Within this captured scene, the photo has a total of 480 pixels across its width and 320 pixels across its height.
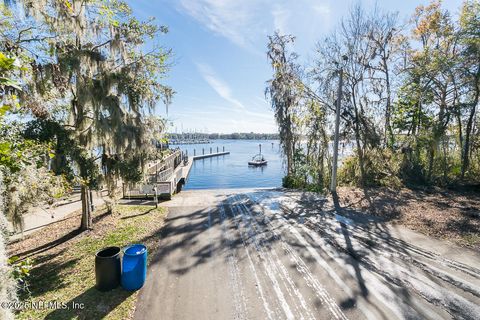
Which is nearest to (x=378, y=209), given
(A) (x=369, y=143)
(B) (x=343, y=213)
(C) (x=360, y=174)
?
(B) (x=343, y=213)

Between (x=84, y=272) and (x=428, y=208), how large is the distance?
35.2ft

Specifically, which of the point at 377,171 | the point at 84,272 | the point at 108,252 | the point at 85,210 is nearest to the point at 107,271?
the point at 108,252

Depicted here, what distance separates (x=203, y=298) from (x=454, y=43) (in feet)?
53.5

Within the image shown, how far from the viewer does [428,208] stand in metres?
8.52

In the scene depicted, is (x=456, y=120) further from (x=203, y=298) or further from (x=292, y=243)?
(x=203, y=298)

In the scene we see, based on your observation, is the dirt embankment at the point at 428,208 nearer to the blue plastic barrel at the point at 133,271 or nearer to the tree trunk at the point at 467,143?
the tree trunk at the point at 467,143

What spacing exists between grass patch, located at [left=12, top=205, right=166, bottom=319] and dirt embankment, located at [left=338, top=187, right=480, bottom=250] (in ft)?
24.8

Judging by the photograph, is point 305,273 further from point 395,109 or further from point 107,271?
point 395,109

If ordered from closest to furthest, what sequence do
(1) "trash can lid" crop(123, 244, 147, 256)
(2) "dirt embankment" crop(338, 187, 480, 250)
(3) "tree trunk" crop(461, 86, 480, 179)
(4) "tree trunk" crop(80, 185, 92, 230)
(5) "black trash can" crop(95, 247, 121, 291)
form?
(5) "black trash can" crop(95, 247, 121, 291) → (1) "trash can lid" crop(123, 244, 147, 256) → (2) "dirt embankment" crop(338, 187, 480, 250) → (4) "tree trunk" crop(80, 185, 92, 230) → (3) "tree trunk" crop(461, 86, 480, 179)

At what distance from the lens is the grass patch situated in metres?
3.76

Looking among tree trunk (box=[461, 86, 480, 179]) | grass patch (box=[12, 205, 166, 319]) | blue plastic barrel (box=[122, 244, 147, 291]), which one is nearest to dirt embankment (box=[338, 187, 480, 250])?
tree trunk (box=[461, 86, 480, 179])

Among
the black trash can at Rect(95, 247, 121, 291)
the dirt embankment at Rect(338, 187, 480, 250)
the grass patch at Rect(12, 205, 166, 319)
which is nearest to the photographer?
the grass patch at Rect(12, 205, 166, 319)

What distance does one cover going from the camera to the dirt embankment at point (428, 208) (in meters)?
6.64

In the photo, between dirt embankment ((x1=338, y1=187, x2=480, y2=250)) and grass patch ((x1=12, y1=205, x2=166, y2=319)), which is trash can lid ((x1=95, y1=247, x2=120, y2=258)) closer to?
grass patch ((x1=12, y1=205, x2=166, y2=319))
